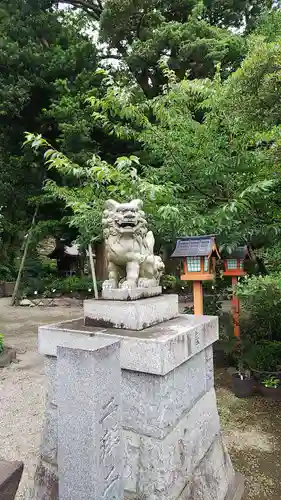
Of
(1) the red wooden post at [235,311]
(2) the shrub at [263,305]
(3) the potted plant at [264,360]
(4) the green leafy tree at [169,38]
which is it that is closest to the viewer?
(2) the shrub at [263,305]

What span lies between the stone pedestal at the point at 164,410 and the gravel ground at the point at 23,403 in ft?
3.07

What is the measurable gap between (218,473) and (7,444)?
2083mm

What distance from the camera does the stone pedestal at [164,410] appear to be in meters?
1.86

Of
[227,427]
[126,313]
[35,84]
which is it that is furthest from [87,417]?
[35,84]

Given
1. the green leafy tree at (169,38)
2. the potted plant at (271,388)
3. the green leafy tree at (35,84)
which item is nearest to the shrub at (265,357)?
the potted plant at (271,388)

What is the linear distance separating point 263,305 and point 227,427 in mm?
1770

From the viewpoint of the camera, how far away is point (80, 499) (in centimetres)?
133

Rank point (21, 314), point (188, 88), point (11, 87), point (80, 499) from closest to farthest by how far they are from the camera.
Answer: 1. point (80, 499)
2. point (188, 88)
3. point (11, 87)
4. point (21, 314)

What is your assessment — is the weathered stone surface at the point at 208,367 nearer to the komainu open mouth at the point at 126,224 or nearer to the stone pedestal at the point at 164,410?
the stone pedestal at the point at 164,410

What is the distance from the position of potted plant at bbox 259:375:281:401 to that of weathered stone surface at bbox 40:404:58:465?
9.39 ft

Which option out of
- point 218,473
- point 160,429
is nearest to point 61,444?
point 160,429

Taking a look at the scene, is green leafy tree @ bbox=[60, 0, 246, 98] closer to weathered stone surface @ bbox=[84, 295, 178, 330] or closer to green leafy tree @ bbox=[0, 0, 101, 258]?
green leafy tree @ bbox=[0, 0, 101, 258]

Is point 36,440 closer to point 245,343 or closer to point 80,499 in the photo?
point 80,499

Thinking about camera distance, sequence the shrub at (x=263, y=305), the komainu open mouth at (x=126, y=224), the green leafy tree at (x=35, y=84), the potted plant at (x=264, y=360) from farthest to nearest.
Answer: the green leafy tree at (x=35, y=84), the potted plant at (x=264, y=360), the shrub at (x=263, y=305), the komainu open mouth at (x=126, y=224)
